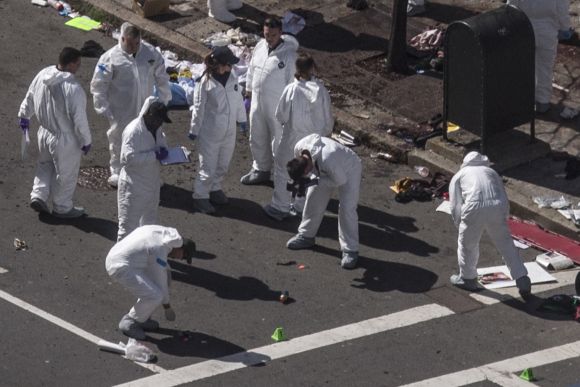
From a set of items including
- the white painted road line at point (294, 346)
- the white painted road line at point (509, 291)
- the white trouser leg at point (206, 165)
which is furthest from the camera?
the white trouser leg at point (206, 165)

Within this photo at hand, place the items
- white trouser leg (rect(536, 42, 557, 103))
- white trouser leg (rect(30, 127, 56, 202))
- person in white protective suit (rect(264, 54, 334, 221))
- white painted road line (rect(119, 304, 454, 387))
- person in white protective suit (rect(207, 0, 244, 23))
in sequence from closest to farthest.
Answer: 1. white painted road line (rect(119, 304, 454, 387))
2. person in white protective suit (rect(264, 54, 334, 221))
3. white trouser leg (rect(30, 127, 56, 202))
4. white trouser leg (rect(536, 42, 557, 103))
5. person in white protective suit (rect(207, 0, 244, 23))

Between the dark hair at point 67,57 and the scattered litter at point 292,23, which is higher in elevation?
the dark hair at point 67,57

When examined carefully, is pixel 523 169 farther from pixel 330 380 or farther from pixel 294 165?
pixel 330 380

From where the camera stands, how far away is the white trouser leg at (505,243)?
15.9 metres

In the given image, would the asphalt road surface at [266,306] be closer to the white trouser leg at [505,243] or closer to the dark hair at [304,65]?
the white trouser leg at [505,243]

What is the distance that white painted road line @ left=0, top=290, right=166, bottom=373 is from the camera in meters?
14.8

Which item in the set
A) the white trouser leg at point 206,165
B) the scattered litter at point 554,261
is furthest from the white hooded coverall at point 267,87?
the scattered litter at point 554,261

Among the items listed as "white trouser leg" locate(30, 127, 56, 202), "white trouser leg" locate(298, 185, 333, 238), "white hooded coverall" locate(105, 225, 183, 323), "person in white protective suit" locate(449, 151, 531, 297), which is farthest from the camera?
"white trouser leg" locate(30, 127, 56, 202)

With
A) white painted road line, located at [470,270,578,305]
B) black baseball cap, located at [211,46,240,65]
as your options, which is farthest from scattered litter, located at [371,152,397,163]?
white painted road line, located at [470,270,578,305]

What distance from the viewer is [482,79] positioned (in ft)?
59.4

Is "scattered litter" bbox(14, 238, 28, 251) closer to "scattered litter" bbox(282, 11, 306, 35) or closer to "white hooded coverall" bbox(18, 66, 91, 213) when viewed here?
"white hooded coverall" bbox(18, 66, 91, 213)

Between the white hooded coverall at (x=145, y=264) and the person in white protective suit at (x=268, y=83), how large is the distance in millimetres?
3252

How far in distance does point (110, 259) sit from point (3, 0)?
351 inches

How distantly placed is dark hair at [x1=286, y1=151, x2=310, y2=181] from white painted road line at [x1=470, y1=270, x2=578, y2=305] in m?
2.10
